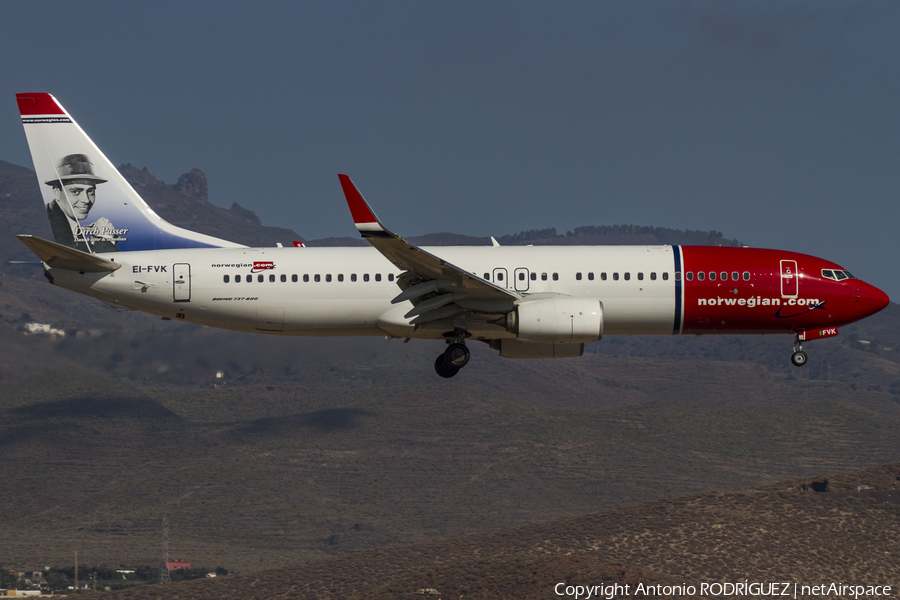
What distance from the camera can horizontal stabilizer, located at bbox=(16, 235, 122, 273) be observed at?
40875 mm

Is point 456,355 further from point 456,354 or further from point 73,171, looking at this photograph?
point 73,171

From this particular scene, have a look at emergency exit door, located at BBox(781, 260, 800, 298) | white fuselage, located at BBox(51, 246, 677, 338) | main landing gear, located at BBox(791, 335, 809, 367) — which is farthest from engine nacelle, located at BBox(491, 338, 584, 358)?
main landing gear, located at BBox(791, 335, 809, 367)

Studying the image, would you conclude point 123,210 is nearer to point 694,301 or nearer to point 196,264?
point 196,264

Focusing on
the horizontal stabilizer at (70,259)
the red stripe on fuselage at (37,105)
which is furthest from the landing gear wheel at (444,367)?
the red stripe on fuselage at (37,105)

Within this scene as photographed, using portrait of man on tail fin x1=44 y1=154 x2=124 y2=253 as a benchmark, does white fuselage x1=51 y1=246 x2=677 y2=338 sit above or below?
below

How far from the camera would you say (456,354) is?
4334cm

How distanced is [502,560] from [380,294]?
103034 mm

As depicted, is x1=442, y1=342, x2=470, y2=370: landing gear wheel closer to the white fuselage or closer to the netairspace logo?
the white fuselage

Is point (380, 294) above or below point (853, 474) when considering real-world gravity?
above

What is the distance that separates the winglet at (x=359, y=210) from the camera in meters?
36.9

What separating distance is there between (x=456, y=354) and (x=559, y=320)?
4.66 meters

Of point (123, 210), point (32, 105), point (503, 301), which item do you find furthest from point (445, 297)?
point (32, 105)

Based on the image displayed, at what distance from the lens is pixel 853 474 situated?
547 feet

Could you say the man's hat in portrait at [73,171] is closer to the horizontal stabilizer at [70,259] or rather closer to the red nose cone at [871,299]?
the horizontal stabilizer at [70,259]
